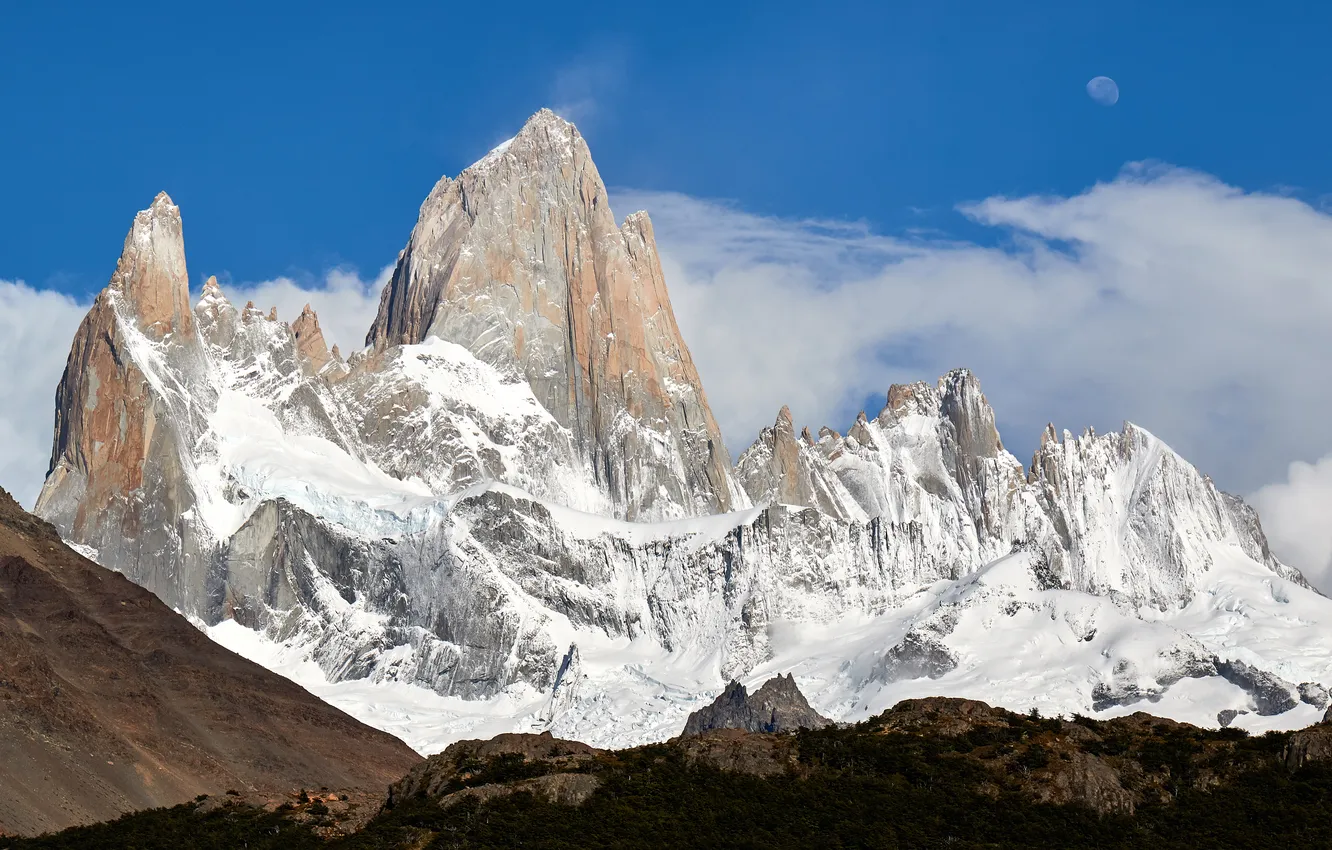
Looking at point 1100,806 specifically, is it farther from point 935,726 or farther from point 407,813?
point 407,813

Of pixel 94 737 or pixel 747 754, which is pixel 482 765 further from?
pixel 94 737

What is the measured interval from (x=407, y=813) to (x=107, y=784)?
66.7 meters

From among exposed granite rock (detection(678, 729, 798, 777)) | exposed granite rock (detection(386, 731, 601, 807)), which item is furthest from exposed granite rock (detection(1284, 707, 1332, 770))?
exposed granite rock (detection(386, 731, 601, 807))

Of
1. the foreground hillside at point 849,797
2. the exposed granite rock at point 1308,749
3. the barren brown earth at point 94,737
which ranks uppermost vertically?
the barren brown earth at point 94,737

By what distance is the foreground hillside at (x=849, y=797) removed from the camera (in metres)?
93.2

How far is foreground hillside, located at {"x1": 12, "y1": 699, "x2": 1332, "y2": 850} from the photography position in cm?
9325

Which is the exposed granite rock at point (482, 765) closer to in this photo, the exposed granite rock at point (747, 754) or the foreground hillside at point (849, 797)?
the foreground hillside at point (849, 797)

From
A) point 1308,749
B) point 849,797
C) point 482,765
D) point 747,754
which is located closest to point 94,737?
point 482,765

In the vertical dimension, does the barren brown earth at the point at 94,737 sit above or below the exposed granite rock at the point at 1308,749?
above

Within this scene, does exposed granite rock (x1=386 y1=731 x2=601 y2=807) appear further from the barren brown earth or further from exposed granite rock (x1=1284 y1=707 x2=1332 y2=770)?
the barren brown earth

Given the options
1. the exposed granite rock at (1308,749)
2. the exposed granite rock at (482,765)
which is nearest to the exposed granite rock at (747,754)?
the exposed granite rock at (482,765)

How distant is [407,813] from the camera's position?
9594 centimetres

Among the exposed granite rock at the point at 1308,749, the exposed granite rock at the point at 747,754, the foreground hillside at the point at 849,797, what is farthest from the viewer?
the exposed granite rock at the point at 747,754

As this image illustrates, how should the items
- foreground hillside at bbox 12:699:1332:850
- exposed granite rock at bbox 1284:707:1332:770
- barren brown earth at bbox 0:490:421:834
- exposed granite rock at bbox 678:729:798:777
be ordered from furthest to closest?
barren brown earth at bbox 0:490:421:834
exposed granite rock at bbox 678:729:798:777
exposed granite rock at bbox 1284:707:1332:770
foreground hillside at bbox 12:699:1332:850
